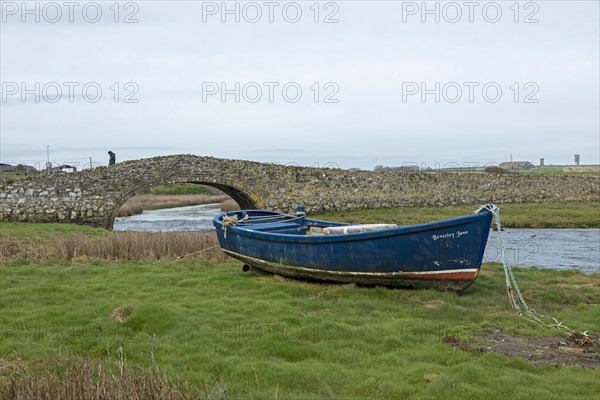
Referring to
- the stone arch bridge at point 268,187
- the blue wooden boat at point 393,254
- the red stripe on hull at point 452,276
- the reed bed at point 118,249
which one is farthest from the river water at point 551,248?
the reed bed at point 118,249

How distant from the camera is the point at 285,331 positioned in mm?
8289

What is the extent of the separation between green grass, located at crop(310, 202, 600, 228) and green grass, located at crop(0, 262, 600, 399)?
16.0 meters

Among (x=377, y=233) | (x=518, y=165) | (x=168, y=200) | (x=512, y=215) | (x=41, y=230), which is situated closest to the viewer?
(x=377, y=233)

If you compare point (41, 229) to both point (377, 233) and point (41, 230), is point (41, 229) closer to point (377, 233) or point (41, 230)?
point (41, 230)

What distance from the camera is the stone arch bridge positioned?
27375 millimetres

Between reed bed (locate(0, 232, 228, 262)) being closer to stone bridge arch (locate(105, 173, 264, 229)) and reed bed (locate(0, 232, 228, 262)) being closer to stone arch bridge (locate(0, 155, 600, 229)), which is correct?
stone arch bridge (locate(0, 155, 600, 229))

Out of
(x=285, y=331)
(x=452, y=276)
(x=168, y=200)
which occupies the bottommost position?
(x=285, y=331)

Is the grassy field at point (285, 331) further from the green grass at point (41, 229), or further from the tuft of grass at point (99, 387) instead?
the green grass at point (41, 229)

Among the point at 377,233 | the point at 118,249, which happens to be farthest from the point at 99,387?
the point at 118,249

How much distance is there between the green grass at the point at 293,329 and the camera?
6309mm

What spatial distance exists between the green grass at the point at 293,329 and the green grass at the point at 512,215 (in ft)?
52.4

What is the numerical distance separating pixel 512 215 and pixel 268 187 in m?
11.8

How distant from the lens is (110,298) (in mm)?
10625

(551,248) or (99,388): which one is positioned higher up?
(99,388)
